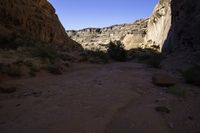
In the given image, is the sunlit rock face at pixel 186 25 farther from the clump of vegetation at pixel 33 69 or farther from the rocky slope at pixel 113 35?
the rocky slope at pixel 113 35

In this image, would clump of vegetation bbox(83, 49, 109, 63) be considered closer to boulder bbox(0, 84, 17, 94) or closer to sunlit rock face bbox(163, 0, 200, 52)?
sunlit rock face bbox(163, 0, 200, 52)

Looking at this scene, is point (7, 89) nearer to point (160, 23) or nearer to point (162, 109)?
point (162, 109)

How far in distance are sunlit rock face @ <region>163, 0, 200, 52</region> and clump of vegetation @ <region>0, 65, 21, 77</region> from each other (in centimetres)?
1155

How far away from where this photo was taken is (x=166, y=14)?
32.3m

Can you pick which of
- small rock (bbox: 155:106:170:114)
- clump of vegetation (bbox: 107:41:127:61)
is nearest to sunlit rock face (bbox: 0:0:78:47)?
clump of vegetation (bbox: 107:41:127:61)

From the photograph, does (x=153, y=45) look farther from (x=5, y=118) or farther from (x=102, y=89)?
(x=5, y=118)

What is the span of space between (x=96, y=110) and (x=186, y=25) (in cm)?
1668

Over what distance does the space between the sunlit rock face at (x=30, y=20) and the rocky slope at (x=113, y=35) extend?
15042 mm

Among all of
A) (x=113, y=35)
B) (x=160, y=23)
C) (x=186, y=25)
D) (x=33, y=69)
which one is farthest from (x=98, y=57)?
(x=113, y=35)

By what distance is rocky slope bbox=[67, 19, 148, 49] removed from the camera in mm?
47653

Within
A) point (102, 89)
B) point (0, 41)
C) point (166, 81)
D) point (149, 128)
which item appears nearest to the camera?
point (149, 128)

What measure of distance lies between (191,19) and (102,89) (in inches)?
555

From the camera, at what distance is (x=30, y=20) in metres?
29.0

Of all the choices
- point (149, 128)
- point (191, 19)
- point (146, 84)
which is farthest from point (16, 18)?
point (149, 128)
